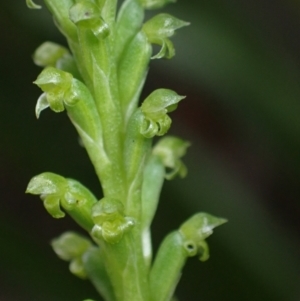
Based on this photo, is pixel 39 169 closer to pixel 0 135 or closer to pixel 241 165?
pixel 0 135

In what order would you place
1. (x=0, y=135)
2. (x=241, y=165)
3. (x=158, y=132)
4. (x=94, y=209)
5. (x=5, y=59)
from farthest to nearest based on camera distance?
(x=241, y=165) → (x=5, y=59) → (x=0, y=135) → (x=158, y=132) → (x=94, y=209)

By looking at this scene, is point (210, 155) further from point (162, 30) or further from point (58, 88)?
Answer: point (58, 88)

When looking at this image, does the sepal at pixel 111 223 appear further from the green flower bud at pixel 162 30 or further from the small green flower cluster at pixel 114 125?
the green flower bud at pixel 162 30

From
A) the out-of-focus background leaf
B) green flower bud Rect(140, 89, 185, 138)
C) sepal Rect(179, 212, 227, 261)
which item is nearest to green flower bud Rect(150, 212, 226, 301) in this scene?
sepal Rect(179, 212, 227, 261)

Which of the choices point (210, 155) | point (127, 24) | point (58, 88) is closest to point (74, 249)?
point (58, 88)

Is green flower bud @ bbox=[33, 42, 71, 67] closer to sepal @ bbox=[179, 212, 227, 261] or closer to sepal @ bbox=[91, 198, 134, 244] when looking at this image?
sepal @ bbox=[91, 198, 134, 244]

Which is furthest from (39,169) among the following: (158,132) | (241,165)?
(158,132)
